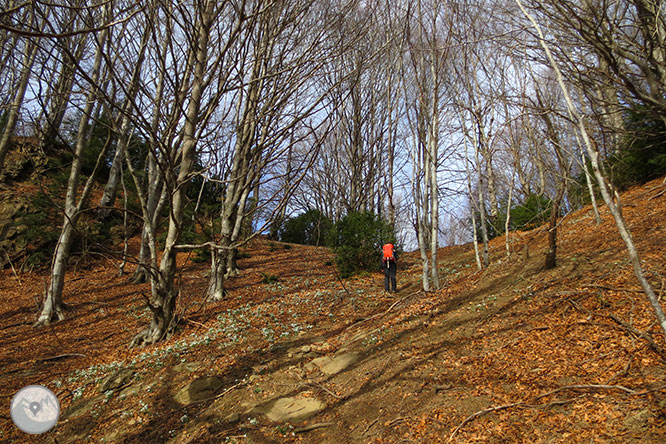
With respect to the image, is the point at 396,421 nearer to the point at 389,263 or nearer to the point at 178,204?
the point at 178,204

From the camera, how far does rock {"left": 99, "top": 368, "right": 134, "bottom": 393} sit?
16.0 ft

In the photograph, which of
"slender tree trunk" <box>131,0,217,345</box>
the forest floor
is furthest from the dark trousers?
"slender tree trunk" <box>131,0,217,345</box>

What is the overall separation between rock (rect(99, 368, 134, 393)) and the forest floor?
20 millimetres

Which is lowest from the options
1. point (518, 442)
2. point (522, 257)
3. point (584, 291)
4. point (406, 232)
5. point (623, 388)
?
point (518, 442)

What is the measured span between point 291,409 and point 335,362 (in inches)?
43.7

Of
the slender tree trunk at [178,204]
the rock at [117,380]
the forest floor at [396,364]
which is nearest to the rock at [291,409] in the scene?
the forest floor at [396,364]

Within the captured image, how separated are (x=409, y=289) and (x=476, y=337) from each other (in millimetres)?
4066

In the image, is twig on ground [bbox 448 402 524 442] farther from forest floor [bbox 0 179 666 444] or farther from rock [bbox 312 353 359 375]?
rock [bbox 312 353 359 375]

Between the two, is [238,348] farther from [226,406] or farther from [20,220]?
[20,220]

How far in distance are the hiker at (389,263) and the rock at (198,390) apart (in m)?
4.89

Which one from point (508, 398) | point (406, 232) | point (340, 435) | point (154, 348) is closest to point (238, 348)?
point (154, 348)

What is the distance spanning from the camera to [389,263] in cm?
849

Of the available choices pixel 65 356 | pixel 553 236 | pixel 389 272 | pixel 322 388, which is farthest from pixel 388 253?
pixel 65 356

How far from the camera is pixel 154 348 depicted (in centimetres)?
595
